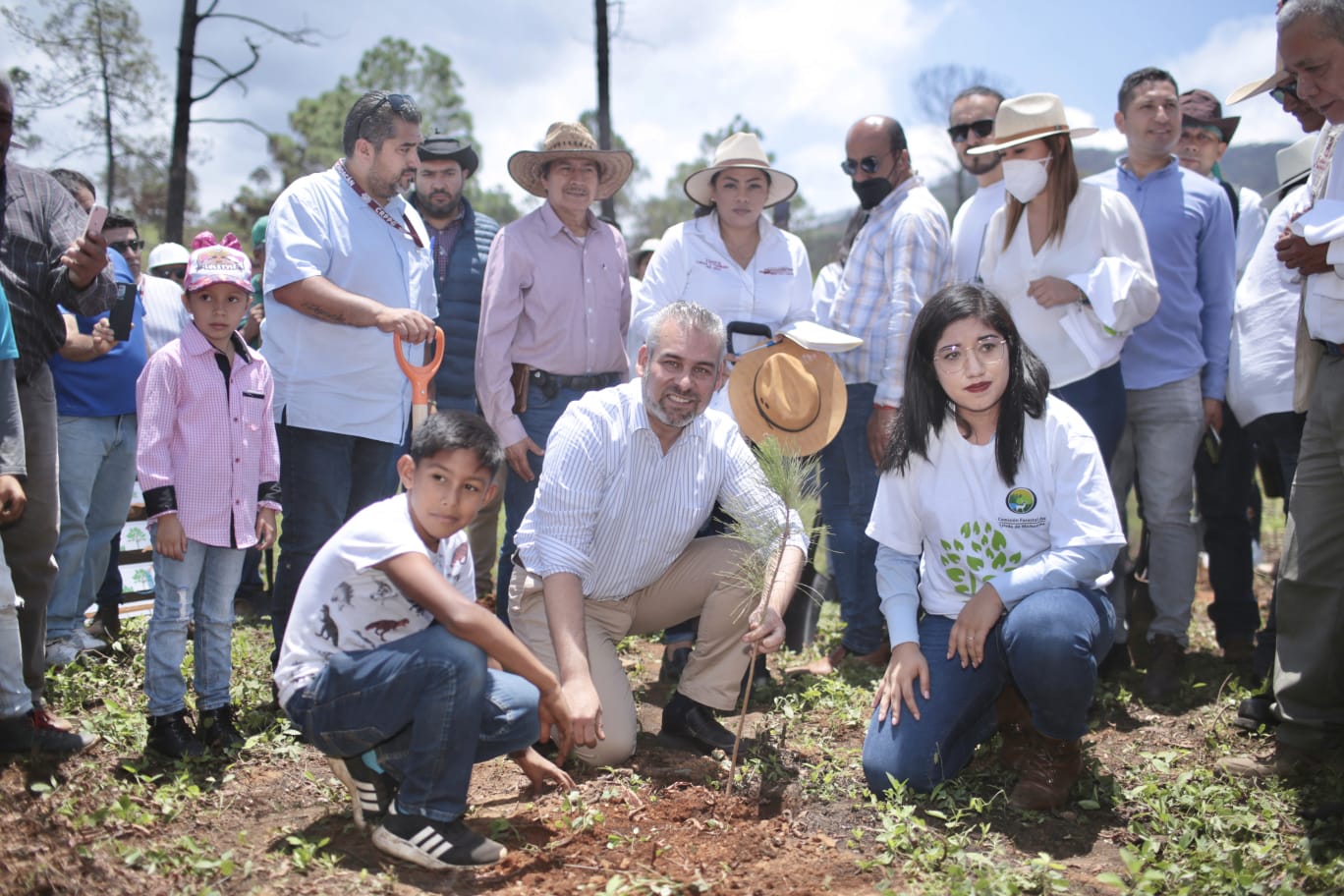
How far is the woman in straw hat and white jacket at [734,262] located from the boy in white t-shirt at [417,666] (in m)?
2.06

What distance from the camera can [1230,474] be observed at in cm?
489

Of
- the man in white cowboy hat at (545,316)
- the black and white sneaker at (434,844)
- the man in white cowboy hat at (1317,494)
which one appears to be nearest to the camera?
the black and white sneaker at (434,844)

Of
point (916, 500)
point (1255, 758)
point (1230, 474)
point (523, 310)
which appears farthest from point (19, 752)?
point (1230, 474)

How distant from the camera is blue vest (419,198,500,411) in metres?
5.53

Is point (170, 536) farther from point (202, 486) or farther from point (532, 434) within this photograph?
point (532, 434)

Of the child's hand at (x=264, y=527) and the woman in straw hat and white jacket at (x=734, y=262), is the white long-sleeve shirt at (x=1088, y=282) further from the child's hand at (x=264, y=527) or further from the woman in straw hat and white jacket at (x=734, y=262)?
the child's hand at (x=264, y=527)

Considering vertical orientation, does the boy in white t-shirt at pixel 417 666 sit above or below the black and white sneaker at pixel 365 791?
above

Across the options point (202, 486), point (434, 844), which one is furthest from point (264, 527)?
point (434, 844)

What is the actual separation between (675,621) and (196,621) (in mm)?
1737

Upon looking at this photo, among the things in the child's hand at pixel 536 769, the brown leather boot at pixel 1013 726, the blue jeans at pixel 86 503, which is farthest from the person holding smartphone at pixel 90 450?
the brown leather boot at pixel 1013 726

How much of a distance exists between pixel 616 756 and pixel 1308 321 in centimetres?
282

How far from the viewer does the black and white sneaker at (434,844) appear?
2.72 m

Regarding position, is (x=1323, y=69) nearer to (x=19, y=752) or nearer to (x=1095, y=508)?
(x=1095, y=508)

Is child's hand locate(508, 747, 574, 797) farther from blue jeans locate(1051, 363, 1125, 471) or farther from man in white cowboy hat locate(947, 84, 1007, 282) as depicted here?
man in white cowboy hat locate(947, 84, 1007, 282)
